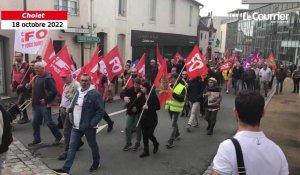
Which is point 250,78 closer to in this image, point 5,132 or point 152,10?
Answer: point 152,10

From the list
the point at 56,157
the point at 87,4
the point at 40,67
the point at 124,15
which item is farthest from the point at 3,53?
the point at 124,15

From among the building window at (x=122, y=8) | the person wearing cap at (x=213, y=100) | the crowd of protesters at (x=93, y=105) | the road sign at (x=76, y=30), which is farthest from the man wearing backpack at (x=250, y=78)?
the building window at (x=122, y=8)

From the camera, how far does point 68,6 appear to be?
16641mm

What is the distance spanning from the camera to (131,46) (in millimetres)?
23016

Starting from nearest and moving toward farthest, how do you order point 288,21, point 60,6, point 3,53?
1. point 3,53
2. point 60,6
3. point 288,21

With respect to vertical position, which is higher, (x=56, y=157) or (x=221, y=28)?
(x=221, y=28)

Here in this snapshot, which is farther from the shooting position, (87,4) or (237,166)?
(87,4)

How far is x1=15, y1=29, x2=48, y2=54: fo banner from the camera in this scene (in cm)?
1027

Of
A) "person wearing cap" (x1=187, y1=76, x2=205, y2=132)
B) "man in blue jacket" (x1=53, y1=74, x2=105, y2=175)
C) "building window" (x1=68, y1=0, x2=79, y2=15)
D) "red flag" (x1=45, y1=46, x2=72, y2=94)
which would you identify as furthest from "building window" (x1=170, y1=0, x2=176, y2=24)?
"man in blue jacket" (x1=53, y1=74, x2=105, y2=175)

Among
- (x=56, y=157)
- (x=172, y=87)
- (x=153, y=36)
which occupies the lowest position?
(x=56, y=157)

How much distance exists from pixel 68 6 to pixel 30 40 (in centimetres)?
675

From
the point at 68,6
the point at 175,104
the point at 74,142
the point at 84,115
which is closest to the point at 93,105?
the point at 84,115

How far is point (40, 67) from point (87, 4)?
11.1 meters

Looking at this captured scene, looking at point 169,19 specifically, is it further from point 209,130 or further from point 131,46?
point 209,130
